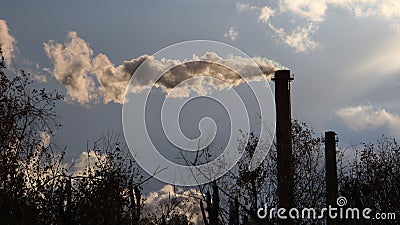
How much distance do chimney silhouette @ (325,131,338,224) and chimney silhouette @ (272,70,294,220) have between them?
1852 mm

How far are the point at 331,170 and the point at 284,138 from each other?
9.79 feet

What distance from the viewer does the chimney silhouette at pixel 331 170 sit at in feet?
84.9

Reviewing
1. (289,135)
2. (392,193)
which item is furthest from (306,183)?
(289,135)

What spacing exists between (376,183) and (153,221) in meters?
8.80

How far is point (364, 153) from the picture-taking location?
1069 inches

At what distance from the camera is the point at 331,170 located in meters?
31.5

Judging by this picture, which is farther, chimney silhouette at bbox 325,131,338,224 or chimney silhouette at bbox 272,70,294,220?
chimney silhouette at bbox 325,131,338,224

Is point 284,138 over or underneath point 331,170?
over

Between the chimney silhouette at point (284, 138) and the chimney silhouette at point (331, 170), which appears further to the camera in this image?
the chimney silhouette at point (331, 170)

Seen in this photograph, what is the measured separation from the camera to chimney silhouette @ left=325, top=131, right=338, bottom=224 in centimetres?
2587

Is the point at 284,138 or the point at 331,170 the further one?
the point at 331,170

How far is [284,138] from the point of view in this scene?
30531 mm

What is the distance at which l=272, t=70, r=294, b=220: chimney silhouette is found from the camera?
24.4 metres

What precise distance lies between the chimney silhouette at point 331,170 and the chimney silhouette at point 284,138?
185 centimetres
